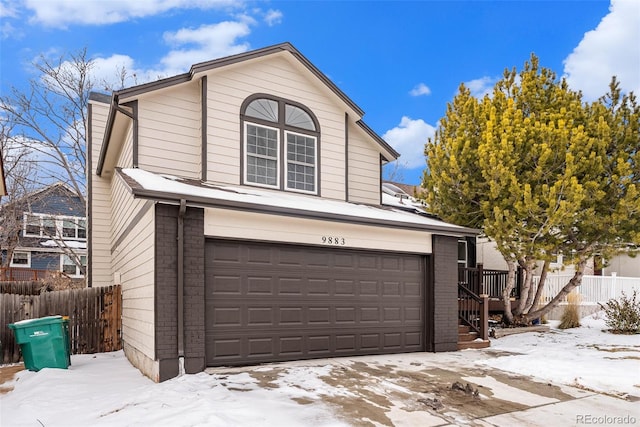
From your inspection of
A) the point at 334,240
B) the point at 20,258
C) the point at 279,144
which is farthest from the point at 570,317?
the point at 20,258

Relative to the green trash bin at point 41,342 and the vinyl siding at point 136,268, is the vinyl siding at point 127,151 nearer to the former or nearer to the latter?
the vinyl siding at point 136,268

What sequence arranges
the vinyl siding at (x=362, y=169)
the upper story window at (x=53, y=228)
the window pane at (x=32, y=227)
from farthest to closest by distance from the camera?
the window pane at (x=32, y=227) → the upper story window at (x=53, y=228) → the vinyl siding at (x=362, y=169)

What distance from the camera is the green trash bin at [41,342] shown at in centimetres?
749

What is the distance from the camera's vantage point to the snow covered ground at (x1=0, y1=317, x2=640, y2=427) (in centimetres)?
491

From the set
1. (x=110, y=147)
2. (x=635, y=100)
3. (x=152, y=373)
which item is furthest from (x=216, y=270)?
(x=635, y=100)

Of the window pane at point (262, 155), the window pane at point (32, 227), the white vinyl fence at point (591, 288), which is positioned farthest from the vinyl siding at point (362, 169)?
the window pane at point (32, 227)

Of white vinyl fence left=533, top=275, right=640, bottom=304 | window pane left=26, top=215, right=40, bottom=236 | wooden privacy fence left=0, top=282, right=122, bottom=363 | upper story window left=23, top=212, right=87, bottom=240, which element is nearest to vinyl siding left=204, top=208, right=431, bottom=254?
wooden privacy fence left=0, top=282, right=122, bottom=363

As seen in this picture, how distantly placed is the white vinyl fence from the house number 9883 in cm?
1058

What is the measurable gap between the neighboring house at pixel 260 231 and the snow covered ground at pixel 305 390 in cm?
57

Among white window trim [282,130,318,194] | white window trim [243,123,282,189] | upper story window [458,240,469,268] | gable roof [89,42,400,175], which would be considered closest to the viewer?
gable roof [89,42,400,175]

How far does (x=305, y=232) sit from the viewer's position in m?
8.25

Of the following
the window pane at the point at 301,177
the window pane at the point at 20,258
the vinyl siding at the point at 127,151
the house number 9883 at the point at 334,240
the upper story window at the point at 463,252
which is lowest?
the window pane at the point at 20,258

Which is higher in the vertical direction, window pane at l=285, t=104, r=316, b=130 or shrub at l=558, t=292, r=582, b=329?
window pane at l=285, t=104, r=316, b=130

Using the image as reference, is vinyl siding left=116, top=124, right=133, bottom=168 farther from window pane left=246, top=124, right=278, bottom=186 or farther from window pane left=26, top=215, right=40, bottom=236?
window pane left=26, top=215, right=40, bottom=236
